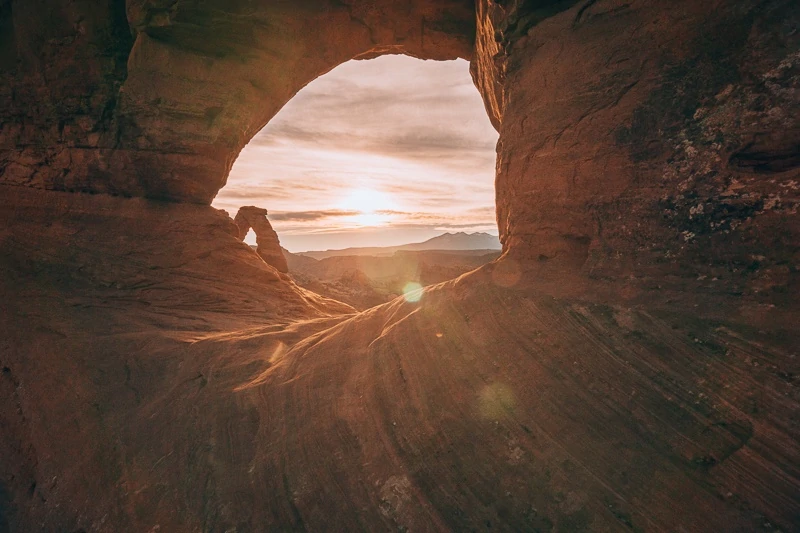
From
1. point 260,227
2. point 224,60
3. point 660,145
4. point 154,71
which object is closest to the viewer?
point 660,145

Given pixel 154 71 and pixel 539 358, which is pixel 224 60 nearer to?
pixel 154 71

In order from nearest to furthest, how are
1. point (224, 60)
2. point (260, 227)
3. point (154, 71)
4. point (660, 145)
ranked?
point (660, 145) < point (154, 71) < point (224, 60) < point (260, 227)

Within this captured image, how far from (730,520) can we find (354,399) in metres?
4.56

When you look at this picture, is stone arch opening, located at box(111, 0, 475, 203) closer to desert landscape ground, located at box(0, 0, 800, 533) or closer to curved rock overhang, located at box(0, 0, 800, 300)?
curved rock overhang, located at box(0, 0, 800, 300)

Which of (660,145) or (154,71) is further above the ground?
(154,71)

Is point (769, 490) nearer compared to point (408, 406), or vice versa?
point (769, 490)

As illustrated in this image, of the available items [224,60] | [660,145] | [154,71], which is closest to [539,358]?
[660,145]

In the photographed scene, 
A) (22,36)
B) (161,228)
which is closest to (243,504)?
(161,228)

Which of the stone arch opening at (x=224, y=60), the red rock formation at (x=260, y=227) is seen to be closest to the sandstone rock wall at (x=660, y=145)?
the stone arch opening at (x=224, y=60)

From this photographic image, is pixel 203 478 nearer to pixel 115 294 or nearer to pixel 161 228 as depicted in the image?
pixel 115 294

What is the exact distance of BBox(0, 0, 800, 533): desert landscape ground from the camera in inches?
151

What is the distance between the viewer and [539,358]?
16.1 ft

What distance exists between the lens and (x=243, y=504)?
193 inches

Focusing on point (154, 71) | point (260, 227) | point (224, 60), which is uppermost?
point (224, 60)
